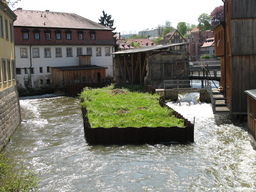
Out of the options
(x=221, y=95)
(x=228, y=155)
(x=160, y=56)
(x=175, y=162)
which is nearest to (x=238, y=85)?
(x=221, y=95)

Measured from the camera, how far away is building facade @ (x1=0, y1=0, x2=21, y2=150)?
16891 millimetres

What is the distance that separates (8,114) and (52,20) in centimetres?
3300

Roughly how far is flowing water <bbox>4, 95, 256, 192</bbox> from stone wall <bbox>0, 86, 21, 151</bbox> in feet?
1.52

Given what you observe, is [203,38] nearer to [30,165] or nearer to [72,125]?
[72,125]

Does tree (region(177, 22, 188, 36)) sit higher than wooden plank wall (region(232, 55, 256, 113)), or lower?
higher

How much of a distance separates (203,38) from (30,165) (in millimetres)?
102547

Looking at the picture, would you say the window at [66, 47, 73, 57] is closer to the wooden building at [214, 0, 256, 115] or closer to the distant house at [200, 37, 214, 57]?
the wooden building at [214, 0, 256, 115]

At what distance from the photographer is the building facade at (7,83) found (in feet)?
55.4

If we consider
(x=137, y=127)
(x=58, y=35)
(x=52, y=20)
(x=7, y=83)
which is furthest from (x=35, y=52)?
(x=137, y=127)

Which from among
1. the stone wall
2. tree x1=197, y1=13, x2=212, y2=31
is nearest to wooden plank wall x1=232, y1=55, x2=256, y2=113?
the stone wall

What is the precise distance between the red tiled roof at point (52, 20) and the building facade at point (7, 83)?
81.5ft

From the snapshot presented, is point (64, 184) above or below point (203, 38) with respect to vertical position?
below

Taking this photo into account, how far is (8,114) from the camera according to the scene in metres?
18.1

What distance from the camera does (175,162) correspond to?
1348 cm
